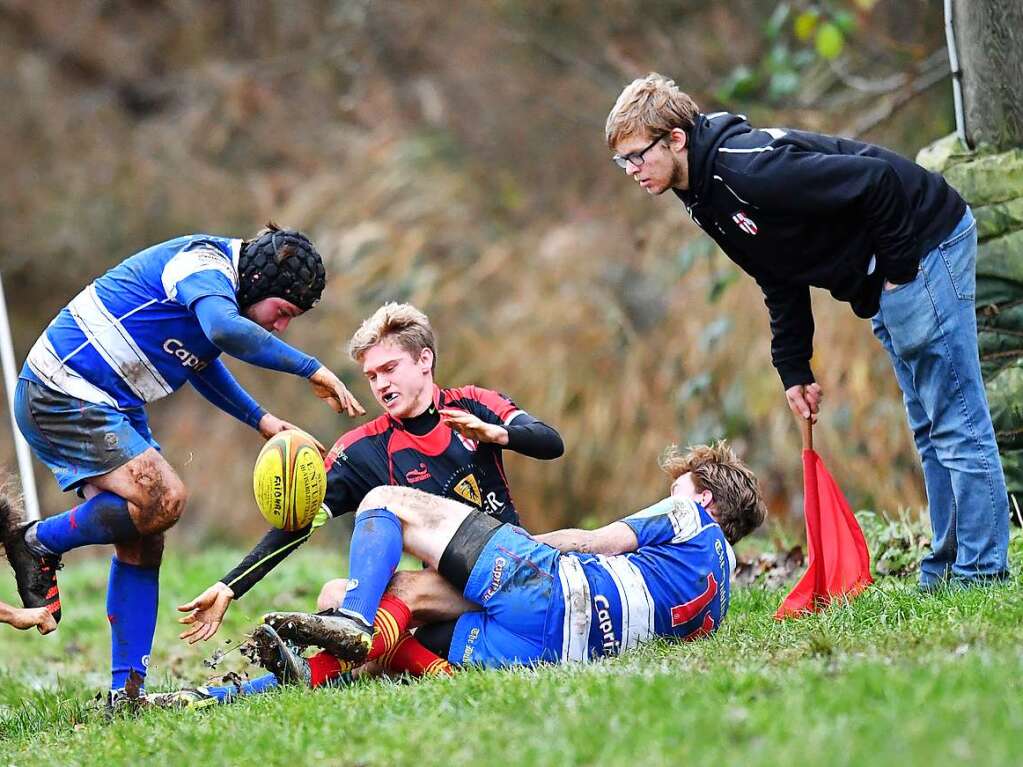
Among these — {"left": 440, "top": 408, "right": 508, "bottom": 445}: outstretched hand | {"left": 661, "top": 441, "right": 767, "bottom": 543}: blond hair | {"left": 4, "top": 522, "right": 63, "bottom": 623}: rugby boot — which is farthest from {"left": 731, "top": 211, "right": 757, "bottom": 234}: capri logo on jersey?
{"left": 4, "top": 522, "right": 63, "bottom": 623}: rugby boot

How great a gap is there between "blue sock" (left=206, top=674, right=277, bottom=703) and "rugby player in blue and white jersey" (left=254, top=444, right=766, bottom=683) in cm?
25

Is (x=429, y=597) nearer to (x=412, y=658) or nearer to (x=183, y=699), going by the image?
(x=412, y=658)

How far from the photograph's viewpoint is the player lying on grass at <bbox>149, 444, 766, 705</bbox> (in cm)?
484

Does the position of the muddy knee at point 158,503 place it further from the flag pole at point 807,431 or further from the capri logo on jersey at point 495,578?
the flag pole at point 807,431

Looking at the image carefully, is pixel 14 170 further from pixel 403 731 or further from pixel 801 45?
pixel 403 731

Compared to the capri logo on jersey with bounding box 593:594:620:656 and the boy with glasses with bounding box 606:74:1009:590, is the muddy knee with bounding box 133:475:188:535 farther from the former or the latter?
the boy with glasses with bounding box 606:74:1009:590

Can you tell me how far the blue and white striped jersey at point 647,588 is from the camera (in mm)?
4848

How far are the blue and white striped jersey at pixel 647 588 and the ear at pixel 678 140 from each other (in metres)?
1.35

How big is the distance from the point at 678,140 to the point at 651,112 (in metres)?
0.15

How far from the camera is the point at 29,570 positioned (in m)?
5.35

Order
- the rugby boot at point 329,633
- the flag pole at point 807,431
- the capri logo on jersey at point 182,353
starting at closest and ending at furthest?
1. the rugby boot at point 329,633
2. the capri logo on jersey at point 182,353
3. the flag pole at point 807,431

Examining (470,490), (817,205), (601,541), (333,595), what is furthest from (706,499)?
(333,595)

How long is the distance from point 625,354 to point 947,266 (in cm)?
696

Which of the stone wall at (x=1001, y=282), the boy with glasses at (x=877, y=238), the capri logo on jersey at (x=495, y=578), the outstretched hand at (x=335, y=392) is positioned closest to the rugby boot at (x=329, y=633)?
the capri logo on jersey at (x=495, y=578)
